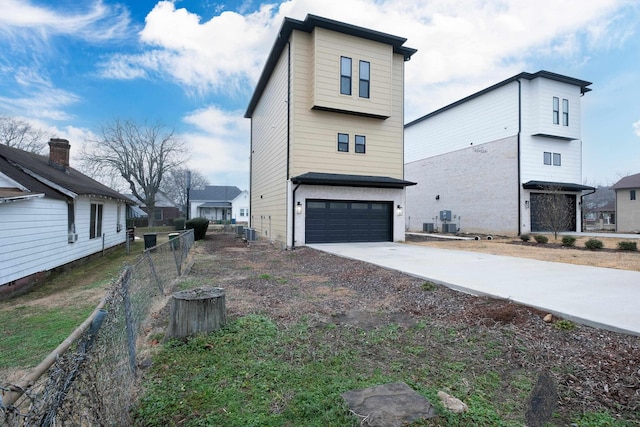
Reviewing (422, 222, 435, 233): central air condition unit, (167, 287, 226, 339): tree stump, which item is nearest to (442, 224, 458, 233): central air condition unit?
(422, 222, 435, 233): central air condition unit

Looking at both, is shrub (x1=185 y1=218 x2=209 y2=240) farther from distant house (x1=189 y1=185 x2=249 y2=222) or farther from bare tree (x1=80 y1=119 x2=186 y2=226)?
distant house (x1=189 y1=185 x2=249 y2=222)

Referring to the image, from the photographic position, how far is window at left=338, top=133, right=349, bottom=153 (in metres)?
15.3

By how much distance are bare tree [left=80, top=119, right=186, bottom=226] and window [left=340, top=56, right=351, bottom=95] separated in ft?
85.4

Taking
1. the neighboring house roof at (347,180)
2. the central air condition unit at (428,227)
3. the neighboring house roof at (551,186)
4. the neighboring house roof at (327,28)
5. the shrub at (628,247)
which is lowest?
the shrub at (628,247)

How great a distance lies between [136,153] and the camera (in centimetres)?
3381

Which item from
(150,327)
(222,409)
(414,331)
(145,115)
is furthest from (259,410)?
(145,115)

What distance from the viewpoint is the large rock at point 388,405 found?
244 cm

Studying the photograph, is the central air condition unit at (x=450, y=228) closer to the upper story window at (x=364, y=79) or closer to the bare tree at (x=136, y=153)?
the upper story window at (x=364, y=79)

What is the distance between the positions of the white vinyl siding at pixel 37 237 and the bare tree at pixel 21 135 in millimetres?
27088

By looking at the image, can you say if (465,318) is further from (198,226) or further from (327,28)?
(198,226)

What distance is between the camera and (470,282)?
650 cm

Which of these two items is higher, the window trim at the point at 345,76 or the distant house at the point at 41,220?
the window trim at the point at 345,76

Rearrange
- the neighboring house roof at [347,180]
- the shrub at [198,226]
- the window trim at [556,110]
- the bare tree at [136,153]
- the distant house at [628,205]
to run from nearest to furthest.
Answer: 1. the neighboring house roof at [347,180]
2. the window trim at [556,110]
3. the shrub at [198,226]
4. the distant house at [628,205]
5. the bare tree at [136,153]

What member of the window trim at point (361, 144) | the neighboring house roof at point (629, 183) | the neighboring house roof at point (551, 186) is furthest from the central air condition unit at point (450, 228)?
the neighboring house roof at point (629, 183)
